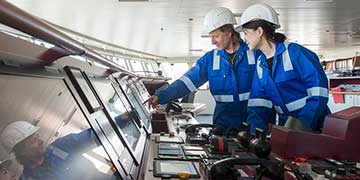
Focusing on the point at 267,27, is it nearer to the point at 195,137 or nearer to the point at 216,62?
the point at 216,62

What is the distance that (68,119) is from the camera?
41.7 inches

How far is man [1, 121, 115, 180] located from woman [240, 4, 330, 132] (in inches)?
51.3

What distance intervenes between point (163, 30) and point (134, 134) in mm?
8323

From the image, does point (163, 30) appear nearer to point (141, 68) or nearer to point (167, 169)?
point (141, 68)

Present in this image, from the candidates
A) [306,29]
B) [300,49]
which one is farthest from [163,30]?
[300,49]

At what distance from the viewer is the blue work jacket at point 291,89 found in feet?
6.52

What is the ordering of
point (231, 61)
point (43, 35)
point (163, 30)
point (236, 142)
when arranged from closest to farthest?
point (43, 35)
point (236, 142)
point (231, 61)
point (163, 30)

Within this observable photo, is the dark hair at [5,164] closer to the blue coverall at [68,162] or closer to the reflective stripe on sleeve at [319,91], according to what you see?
the blue coverall at [68,162]

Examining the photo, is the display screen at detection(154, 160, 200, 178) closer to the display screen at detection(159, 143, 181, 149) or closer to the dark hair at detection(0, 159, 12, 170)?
the display screen at detection(159, 143, 181, 149)

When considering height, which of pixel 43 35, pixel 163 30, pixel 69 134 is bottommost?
pixel 69 134

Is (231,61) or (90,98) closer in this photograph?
(90,98)

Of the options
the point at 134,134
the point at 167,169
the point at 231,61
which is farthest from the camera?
the point at 231,61

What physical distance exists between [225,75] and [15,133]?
225cm

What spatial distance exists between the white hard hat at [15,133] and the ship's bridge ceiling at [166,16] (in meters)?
4.96
